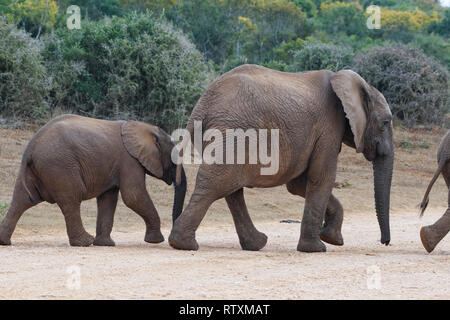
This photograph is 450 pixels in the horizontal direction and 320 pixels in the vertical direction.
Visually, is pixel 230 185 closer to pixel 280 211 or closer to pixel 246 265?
pixel 246 265

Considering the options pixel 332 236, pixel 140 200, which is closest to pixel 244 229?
pixel 332 236

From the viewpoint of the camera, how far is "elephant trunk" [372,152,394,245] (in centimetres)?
945

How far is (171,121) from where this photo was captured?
18953mm

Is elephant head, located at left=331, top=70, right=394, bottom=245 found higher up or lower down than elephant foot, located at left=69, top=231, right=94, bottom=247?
higher up

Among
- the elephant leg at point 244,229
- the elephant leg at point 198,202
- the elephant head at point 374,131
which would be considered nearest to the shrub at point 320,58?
the elephant head at point 374,131

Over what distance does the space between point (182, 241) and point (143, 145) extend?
149cm

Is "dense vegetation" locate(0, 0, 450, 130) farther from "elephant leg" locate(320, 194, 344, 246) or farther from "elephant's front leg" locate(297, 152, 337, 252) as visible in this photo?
"elephant's front leg" locate(297, 152, 337, 252)

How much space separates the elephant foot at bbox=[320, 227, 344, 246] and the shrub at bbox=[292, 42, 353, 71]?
1446cm

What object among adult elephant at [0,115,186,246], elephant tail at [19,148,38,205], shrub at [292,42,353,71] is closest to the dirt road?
adult elephant at [0,115,186,246]

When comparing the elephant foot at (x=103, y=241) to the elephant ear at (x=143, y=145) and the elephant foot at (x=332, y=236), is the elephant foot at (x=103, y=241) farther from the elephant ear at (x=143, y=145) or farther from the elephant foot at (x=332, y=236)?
the elephant foot at (x=332, y=236)

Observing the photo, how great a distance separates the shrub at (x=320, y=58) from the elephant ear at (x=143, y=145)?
48.0 feet

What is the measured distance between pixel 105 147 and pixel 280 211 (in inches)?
212

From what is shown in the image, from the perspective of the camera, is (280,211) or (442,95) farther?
(442,95)
